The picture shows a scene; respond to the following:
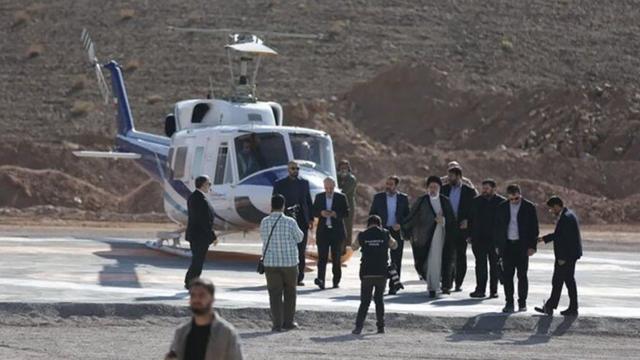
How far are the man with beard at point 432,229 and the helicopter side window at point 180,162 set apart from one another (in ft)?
28.9

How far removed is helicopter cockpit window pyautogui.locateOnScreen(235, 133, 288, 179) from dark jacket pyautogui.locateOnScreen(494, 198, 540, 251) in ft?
25.8

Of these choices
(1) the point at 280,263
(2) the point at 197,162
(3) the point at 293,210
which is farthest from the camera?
(2) the point at 197,162

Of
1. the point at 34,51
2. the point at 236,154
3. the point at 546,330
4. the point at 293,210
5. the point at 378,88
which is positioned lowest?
the point at 546,330

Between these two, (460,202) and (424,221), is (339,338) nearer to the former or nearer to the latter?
(424,221)

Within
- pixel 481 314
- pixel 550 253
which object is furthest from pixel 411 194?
pixel 481 314

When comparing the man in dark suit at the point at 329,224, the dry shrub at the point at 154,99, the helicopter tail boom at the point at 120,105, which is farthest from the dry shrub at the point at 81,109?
the man in dark suit at the point at 329,224

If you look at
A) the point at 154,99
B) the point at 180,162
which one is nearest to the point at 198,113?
the point at 180,162

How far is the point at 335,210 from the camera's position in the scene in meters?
23.5

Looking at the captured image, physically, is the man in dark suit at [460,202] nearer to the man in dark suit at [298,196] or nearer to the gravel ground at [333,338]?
the man in dark suit at [298,196]

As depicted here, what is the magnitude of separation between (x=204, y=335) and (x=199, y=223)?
461 inches

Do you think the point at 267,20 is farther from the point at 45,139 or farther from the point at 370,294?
the point at 370,294

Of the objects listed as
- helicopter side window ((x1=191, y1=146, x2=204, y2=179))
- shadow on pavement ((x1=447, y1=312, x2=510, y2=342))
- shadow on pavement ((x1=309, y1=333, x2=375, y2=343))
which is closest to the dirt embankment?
helicopter side window ((x1=191, y1=146, x2=204, y2=179))

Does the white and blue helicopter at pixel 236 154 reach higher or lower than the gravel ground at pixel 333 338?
higher

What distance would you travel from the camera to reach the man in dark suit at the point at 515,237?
20922 mm
